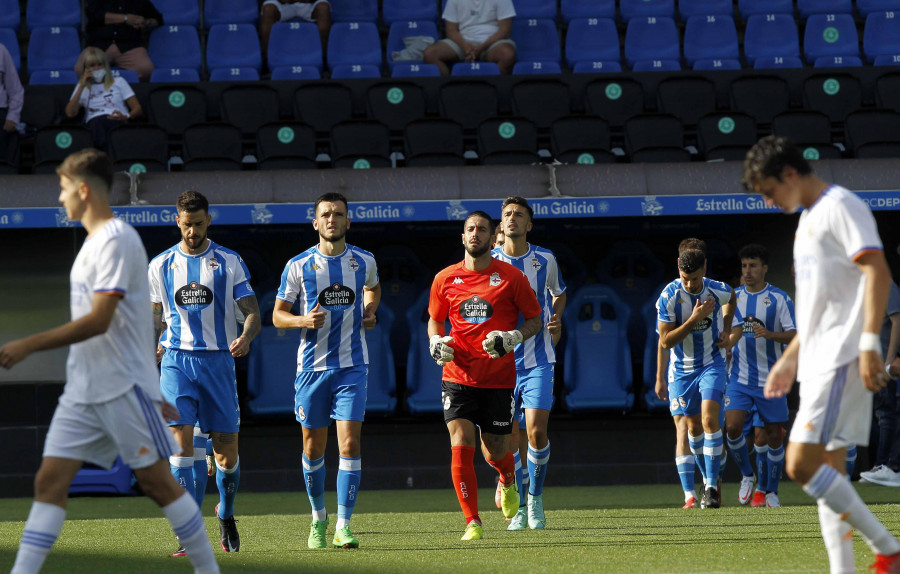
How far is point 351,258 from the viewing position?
24.8ft

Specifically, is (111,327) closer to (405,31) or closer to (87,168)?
(87,168)

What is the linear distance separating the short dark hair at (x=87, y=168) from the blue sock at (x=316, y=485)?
3079mm

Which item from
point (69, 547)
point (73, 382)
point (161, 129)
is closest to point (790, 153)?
point (73, 382)

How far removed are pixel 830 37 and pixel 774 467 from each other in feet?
23.7

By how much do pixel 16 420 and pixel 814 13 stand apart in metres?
10.8

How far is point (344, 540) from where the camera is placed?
715 centimetres

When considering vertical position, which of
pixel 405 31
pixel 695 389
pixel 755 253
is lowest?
pixel 695 389

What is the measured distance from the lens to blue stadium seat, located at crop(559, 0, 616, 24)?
51.9 feet

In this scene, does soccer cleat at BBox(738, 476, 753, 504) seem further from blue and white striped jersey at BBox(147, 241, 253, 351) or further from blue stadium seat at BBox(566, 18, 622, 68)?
blue stadium seat at BBox(566, 18, 622, 68)

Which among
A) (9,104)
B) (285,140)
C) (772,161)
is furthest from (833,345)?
(9,104)

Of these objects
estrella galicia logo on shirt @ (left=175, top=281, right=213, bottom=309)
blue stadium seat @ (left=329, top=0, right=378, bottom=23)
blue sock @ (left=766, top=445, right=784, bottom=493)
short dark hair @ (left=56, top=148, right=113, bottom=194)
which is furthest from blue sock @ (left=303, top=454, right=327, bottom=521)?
Answer: blue stadium seat @ (left=329, top=0, right=378, bottom=23)

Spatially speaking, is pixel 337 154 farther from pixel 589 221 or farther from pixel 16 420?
pixel 16 420

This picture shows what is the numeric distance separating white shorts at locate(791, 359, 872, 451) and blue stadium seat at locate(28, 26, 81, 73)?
1219 centimetres

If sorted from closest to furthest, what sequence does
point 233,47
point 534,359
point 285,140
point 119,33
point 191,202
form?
point 191,202, point 534,359, point 285,140, point 119,33, point 233,47
